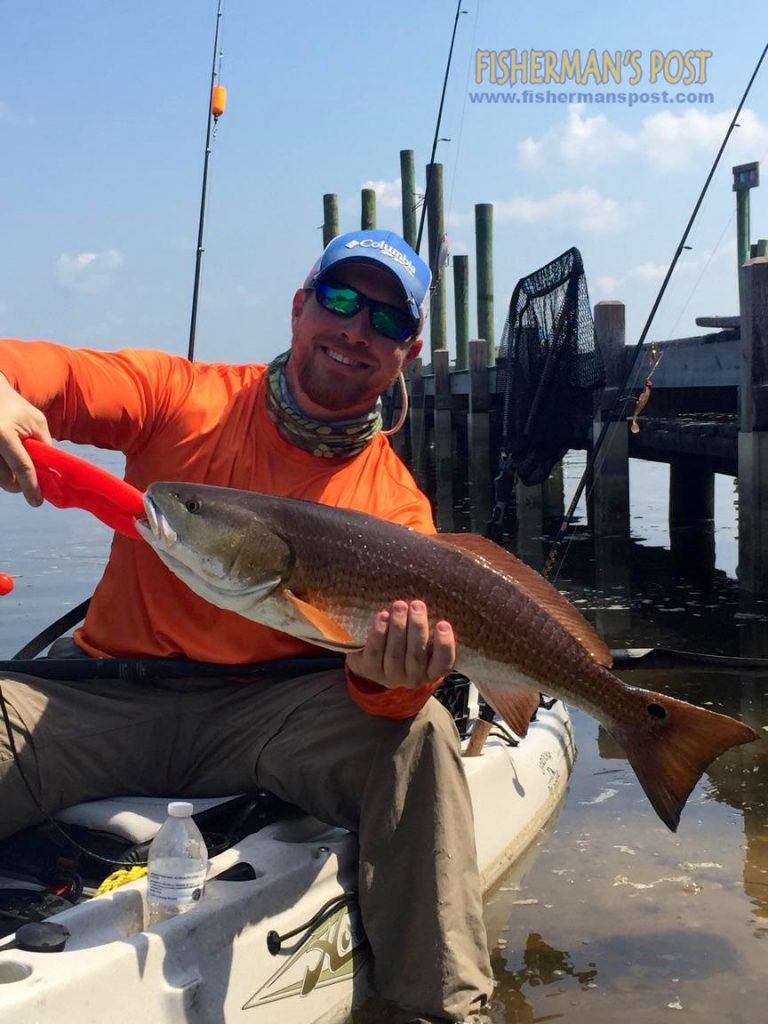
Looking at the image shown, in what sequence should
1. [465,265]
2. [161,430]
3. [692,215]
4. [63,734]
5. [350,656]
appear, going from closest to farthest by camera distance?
[350,656], [63,734], [161,430], [692,215], [465,265]

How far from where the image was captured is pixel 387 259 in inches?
149

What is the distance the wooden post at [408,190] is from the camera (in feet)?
84.6

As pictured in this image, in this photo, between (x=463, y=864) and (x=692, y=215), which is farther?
(x=692, y=215)

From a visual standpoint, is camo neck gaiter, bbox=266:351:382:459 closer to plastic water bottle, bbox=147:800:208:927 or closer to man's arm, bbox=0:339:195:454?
man's arm, bbox=0:339:195:454

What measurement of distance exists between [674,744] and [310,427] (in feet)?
4.98

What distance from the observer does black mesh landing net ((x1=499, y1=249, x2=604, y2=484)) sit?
352 inches

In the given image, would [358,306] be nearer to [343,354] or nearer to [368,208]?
[343,354]

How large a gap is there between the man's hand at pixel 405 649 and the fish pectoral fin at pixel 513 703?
9.2 inches

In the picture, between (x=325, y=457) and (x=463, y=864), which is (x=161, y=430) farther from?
(x=463, y=864)

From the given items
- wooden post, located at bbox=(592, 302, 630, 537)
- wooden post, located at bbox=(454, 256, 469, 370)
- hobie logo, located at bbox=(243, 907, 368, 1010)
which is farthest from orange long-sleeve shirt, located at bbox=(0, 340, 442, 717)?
wooden post, located at bbox=(454, 256, 469, 370)

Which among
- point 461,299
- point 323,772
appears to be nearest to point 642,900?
point 323,772

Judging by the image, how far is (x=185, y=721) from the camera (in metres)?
3.58

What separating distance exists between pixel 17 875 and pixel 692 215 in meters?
7.15

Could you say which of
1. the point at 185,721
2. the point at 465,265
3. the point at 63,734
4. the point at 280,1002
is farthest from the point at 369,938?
the point at 465,265
